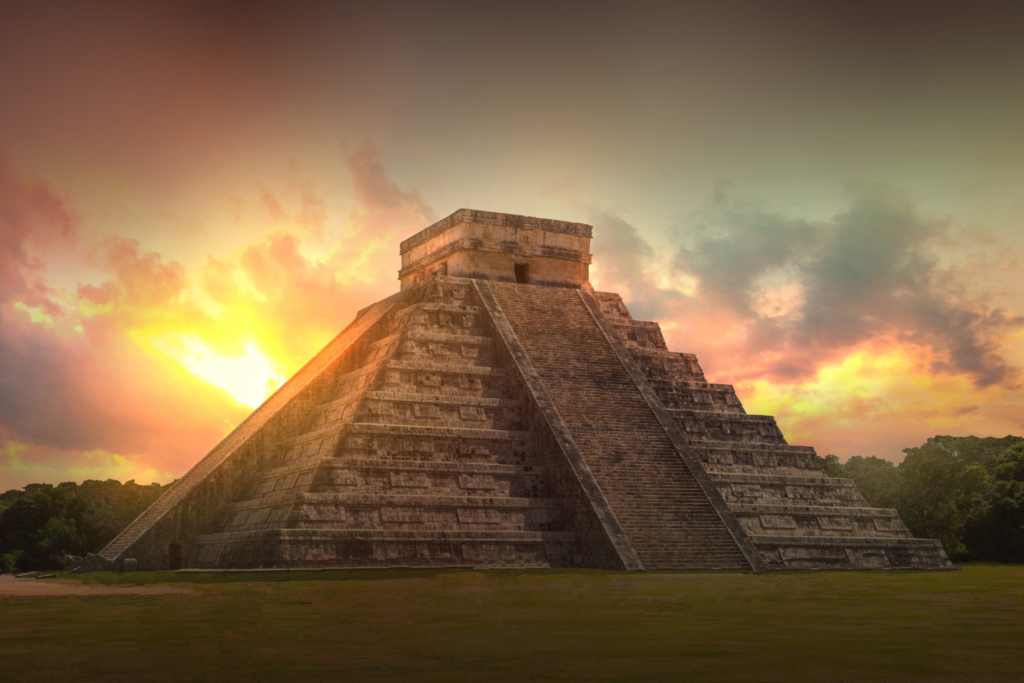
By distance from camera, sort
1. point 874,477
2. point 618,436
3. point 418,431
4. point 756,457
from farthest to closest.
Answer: point 874,477, point 756,457, point 618,436, point 418,431

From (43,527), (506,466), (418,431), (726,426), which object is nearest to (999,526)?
(726,426)

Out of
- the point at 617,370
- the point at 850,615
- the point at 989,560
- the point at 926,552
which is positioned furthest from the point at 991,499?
the point at 850,615

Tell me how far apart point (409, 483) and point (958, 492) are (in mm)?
23210

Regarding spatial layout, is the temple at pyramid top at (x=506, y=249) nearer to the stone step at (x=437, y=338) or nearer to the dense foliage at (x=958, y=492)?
the stone step at (x=437, y=338)

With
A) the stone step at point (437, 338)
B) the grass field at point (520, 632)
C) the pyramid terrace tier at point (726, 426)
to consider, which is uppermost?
the stone step at point (437, 338)

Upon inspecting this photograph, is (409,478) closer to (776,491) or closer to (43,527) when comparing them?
(776,491)

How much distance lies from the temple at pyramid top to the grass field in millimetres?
13033

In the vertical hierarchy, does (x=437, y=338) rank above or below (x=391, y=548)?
above

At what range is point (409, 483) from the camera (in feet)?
58.9

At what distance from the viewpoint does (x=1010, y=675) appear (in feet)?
21.2

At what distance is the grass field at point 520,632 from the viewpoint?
6.61 meters

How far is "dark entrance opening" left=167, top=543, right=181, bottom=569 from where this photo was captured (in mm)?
19422

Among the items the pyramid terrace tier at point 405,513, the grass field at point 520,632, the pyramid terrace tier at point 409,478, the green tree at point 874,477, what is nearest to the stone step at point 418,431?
the pyramid terrace tier at point 409,478

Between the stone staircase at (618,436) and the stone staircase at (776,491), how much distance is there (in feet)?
4.25
